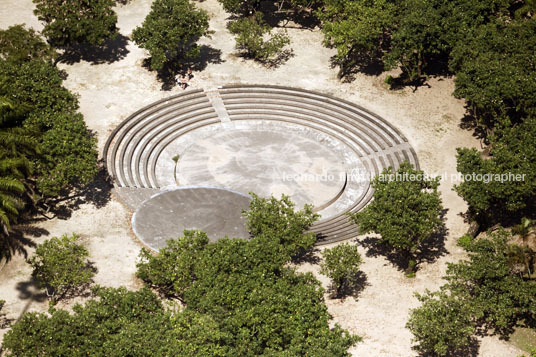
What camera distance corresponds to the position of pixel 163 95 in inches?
3398

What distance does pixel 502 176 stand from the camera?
63.0 meters

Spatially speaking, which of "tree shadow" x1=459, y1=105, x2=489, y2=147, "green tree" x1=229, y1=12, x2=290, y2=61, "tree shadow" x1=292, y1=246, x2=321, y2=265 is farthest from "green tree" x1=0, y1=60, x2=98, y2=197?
"tree shadow" x1=459, y1=105, x2=489, y2=147

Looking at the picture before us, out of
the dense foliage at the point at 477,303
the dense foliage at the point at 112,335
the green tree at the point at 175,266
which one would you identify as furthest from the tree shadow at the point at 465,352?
the green tree at the point at 175,266

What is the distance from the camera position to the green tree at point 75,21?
282 ft

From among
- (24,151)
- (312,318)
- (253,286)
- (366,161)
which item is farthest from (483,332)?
(24,151)

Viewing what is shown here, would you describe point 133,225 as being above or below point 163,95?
below

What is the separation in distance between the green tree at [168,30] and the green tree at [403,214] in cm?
3644

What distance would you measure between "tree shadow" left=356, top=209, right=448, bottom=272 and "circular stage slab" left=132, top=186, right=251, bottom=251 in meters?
12.8

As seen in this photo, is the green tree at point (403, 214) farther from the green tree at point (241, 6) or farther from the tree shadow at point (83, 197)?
the green tree at point (241, 6)

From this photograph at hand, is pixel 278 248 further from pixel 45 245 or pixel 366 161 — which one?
pixel 366 161

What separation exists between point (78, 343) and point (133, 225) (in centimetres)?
2021

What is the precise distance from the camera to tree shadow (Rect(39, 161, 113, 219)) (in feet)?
222

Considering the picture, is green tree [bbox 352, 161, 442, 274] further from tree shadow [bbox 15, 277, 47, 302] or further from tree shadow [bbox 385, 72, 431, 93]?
tree shadow [bbox 15, 277, 47, 302]

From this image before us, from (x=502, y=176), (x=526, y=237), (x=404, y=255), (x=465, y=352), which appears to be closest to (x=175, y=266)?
(x=404, y=255)
